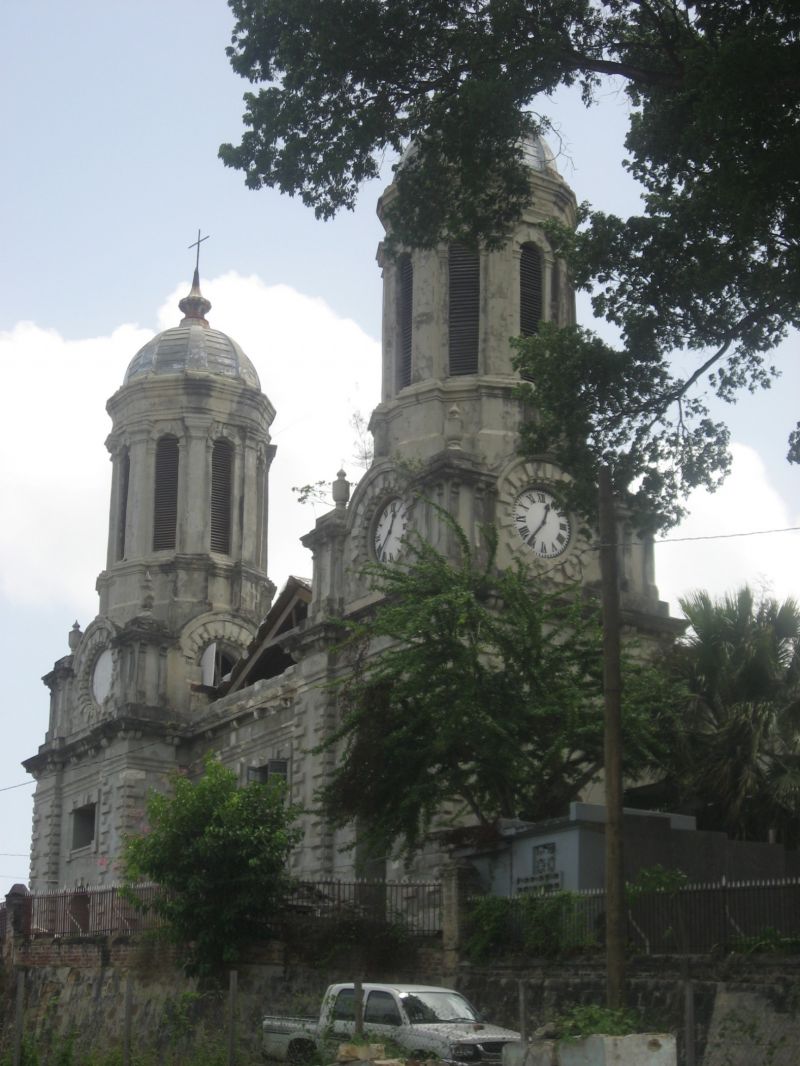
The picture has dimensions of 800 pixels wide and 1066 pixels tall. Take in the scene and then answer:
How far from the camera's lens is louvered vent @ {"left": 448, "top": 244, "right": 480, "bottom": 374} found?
138 ft

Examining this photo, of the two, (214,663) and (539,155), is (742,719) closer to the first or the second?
(539,155)

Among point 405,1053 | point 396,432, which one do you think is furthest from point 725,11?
point 396,432

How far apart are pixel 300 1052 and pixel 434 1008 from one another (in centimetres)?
198

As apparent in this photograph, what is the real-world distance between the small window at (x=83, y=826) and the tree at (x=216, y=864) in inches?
909

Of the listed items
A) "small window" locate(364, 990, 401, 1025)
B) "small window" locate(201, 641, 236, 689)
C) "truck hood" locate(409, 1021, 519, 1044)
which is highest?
"small window" locate(201, 641, 236, 689)

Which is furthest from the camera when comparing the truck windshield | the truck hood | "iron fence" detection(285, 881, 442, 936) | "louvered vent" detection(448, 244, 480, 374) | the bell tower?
the bell tower

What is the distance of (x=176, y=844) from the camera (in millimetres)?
29953

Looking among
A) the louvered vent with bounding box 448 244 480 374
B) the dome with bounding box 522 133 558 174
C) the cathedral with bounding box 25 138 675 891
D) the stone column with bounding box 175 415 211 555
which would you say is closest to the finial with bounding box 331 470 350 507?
the cathedral with bounding box 25 138 675 891

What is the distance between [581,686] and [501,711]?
6.03 feet

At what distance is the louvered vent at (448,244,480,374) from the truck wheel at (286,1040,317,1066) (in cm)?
2202

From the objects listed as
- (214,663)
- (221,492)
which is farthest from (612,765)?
(221,492)

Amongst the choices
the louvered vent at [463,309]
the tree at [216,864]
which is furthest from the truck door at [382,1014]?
the louvered vent at [463,309]

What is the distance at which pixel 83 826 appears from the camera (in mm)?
53406

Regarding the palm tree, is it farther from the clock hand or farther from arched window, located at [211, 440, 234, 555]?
arched window, located at [211, 440, 234, 555]
